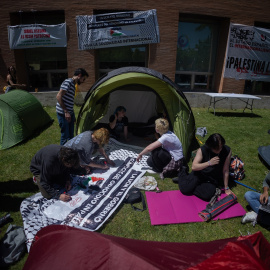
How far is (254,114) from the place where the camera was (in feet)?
30.0

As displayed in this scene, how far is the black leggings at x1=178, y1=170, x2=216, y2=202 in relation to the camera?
3.23m

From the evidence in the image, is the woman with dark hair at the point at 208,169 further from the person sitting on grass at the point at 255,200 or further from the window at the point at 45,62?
the window at the point at 45,62

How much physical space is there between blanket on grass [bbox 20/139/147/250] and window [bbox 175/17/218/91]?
7809 mm

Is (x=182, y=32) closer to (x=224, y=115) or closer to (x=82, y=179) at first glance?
(x=224, y=115)

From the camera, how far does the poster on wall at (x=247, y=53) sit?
9.61 metres

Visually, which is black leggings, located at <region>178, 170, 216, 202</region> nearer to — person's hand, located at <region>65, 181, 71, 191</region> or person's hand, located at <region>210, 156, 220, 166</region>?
person's hand, located at <region>210, 156, 220, 166</region>

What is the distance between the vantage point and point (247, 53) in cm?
991

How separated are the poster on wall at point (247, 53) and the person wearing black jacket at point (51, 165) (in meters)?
9.48

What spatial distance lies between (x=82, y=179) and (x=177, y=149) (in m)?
1.85

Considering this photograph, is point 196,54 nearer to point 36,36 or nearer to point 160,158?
point 36,36

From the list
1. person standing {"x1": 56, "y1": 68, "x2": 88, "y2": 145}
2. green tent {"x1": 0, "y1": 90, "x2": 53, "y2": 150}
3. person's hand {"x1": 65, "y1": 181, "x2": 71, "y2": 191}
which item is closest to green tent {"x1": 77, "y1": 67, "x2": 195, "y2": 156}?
person standing {"x1": 56, "y1": 68, "x2": 88, "y2": 145}

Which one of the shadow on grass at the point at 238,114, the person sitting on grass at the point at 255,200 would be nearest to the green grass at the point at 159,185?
the person sitting on grass at the point at 255,200

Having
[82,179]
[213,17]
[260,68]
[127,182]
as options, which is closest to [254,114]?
[260,68]

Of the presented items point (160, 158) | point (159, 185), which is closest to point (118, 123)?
point (160, 158)
